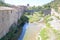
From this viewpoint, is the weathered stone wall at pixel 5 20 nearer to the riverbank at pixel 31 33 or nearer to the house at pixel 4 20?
the house at pixel 4 20

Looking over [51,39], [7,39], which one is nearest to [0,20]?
[7,39]

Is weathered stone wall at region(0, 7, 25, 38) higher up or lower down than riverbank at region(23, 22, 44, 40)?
higher up

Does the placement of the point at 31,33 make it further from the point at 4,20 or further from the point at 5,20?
the point at 4,20

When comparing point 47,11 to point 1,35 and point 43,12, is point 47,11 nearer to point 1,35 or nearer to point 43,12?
point 43,12

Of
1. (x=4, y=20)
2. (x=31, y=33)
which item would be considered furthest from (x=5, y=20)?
(x=31, y=33)

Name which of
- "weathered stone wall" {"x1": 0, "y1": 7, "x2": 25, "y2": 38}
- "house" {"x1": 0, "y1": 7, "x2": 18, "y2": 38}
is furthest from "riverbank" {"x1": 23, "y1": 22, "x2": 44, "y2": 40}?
"house" {"x1": 0, "y1": 7, "x2": 18, "y2": 38}

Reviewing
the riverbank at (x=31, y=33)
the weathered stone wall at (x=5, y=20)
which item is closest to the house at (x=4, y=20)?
the weathered stone wall at (x=5, y=20)

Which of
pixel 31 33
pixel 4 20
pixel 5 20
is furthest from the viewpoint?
pixel 31 33

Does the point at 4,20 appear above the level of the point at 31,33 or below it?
above

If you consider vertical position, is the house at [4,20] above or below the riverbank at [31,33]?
above

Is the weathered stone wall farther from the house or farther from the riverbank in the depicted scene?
the riverbank

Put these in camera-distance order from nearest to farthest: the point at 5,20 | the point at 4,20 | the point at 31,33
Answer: the point at 4,20 < the point at 5,20 < the point at 31,33

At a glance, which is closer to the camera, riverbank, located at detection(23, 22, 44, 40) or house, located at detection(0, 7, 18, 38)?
house, located at detection(0, 7, 18, 38)
